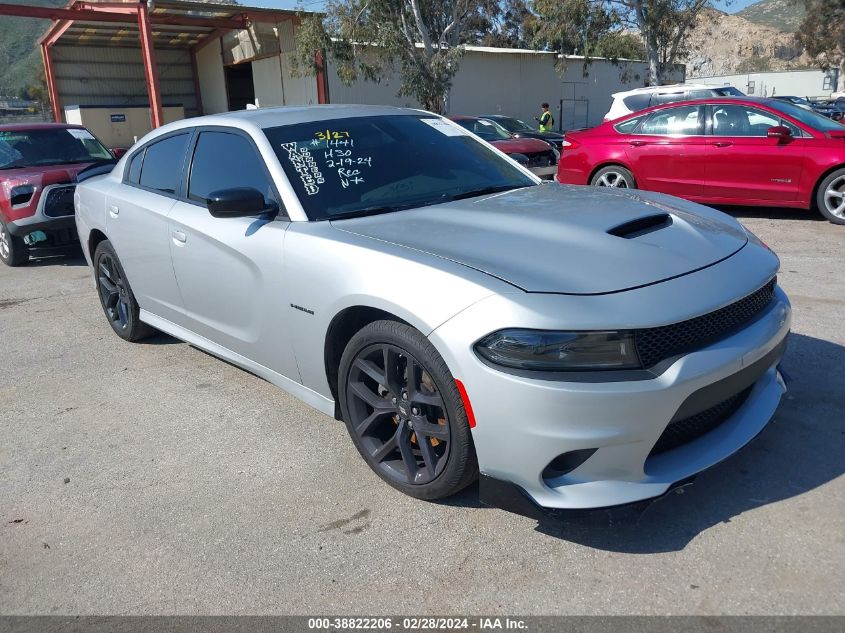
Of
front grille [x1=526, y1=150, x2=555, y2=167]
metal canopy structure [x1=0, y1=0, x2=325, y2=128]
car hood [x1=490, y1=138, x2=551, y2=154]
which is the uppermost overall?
metal canopy structure [x1=0, y1=0, x2=325, y2=128]

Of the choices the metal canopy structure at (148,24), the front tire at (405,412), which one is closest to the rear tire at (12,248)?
the front tire at (405,412)

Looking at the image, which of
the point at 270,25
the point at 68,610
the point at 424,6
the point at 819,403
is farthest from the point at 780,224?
the point at 270,25

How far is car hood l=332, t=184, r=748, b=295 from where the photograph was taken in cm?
263

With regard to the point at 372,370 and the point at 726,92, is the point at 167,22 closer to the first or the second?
the point at 726,92

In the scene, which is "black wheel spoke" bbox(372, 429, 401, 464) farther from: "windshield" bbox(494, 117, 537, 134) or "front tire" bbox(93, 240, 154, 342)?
"windshield" bbox(494, 117, 537, 134)

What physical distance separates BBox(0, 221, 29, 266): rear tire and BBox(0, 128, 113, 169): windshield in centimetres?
83

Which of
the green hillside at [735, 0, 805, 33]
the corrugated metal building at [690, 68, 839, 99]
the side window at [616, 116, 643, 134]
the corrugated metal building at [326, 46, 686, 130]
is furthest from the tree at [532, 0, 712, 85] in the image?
the green hillside at [735, 0, 805, 33]

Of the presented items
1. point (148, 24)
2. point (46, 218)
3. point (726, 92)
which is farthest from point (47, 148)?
point (726, 92)

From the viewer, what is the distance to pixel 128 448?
3727mm

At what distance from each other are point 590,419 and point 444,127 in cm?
246

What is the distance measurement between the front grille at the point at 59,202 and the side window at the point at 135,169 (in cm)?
376

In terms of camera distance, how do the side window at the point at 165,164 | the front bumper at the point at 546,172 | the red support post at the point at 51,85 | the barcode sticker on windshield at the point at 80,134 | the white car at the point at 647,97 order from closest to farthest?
the side window at the point at 165,164 < the barcode sticker on windshield at the point at 80,134 < the front bumper at the point at 546,172 < the white car at the point at 647,97 < the red support post at the point at 51,85

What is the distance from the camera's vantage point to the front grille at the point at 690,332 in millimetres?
2477

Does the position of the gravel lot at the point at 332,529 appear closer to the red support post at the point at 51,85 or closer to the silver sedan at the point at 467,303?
the silver sedan at the point at 467,303
